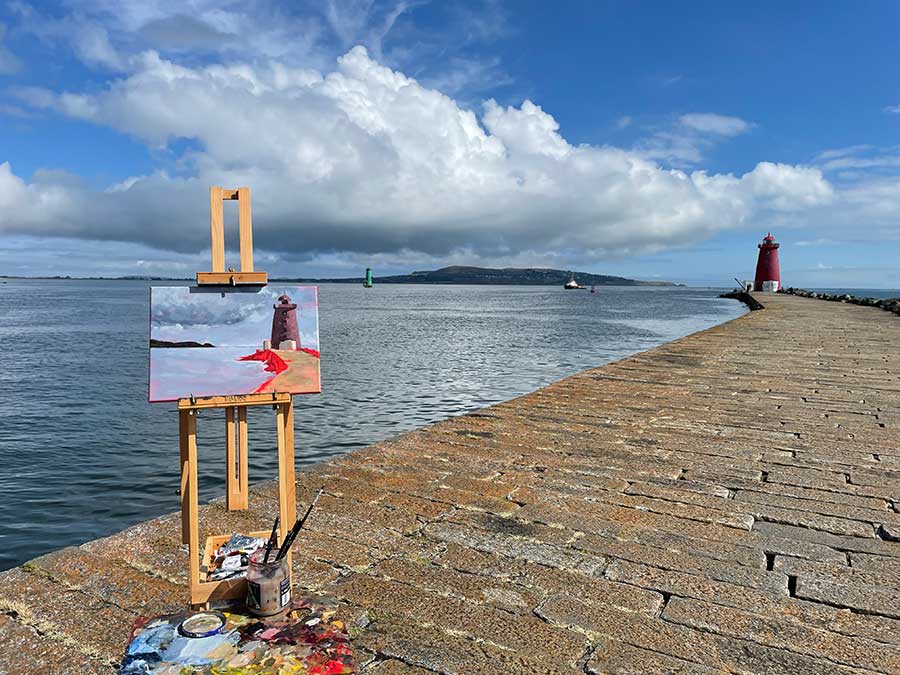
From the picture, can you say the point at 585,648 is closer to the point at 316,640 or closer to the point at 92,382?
the point at 316,640

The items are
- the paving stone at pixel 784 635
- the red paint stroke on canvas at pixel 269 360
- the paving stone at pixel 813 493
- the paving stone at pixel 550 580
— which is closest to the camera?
the paving stone at pixel 784 635

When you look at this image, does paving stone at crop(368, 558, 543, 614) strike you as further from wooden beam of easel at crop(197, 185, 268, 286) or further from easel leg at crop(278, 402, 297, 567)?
wooden beam of easel at crop(197, 185, 268, 286)

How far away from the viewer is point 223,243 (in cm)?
309

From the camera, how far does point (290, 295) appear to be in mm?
3172

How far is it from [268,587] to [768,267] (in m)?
60.7

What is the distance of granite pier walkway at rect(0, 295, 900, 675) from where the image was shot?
7.98 ft

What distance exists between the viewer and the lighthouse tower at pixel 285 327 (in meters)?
3.01

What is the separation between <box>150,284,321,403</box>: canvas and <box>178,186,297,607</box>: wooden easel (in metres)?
0.05

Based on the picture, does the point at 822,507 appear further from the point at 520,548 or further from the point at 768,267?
the point at 768,267

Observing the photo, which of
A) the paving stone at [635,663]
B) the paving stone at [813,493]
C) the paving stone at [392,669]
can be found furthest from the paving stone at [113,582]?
the paving stone at [813,493]

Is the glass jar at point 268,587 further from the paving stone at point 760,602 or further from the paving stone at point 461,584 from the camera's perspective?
the paving stone at point 760,602

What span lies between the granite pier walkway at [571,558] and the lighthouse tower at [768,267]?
5286cm

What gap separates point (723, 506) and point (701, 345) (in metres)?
9.91

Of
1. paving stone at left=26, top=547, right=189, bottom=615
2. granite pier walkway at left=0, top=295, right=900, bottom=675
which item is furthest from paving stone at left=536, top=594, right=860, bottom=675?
paving stone at left=26, top=547, right=189, bottom=615
